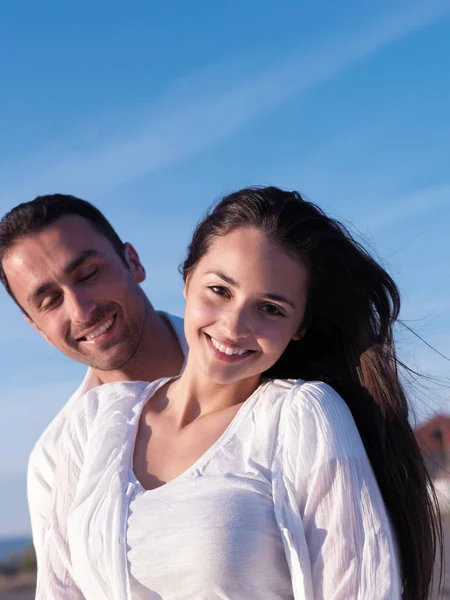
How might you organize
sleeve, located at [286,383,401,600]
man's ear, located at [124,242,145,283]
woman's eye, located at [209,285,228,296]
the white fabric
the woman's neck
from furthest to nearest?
man's ear, located at [124,242,145,283] → the white fabric → the woman's neck → woman's eye, located at [209,285,228,296] → sleeve, located at [286,383,401,600]

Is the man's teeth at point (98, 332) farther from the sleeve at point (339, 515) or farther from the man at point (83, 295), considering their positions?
the sleeve at point (339, 515)

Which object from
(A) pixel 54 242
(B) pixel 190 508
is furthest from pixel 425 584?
(A) pixel 54 242

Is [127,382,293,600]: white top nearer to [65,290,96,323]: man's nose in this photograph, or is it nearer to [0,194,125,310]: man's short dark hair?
[65,290,96,323]: man's nose

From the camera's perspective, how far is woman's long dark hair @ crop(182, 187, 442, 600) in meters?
2.65

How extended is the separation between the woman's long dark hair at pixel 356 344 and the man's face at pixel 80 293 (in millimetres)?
1190

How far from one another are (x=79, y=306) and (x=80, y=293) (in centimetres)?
7

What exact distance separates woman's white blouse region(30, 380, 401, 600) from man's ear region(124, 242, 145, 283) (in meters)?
1.79

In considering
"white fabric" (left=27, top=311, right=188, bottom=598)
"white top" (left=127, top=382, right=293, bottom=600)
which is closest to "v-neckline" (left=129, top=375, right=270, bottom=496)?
"white top" (left=127, top=382, right=293, bottom=600)

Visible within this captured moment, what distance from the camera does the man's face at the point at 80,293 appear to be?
4141 millimetres

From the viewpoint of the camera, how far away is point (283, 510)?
2451mm

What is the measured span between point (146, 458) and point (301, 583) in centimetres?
69

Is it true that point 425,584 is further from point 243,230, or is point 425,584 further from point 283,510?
point 243,230

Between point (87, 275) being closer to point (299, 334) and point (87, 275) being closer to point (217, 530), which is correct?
point (299, 334)

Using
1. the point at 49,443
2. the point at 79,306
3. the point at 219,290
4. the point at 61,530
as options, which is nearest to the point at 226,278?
the point at 219,290
